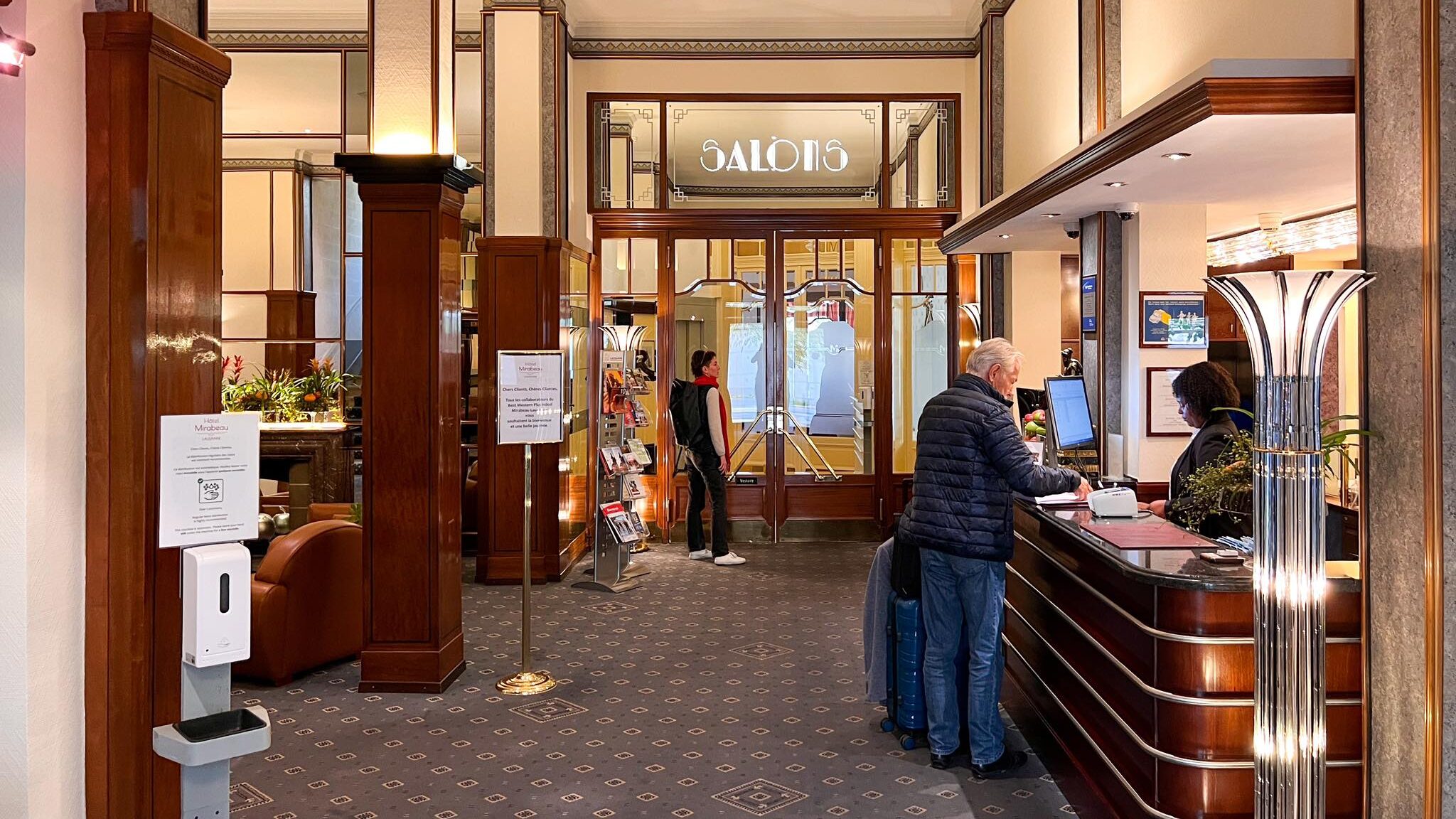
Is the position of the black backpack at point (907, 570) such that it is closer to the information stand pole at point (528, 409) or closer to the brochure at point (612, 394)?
the information stand pole at point (528, 409)

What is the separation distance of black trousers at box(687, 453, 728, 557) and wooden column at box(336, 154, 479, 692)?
382 centimetres

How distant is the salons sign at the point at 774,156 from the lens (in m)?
10.3

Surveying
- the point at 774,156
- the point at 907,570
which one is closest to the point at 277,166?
the point at 774,156

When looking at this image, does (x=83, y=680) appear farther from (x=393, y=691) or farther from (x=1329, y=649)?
(x=1329, y=649)

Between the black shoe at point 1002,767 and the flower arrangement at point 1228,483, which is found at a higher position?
the flower arrangement at point 1228,483

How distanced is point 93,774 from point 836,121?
8677 millimetres

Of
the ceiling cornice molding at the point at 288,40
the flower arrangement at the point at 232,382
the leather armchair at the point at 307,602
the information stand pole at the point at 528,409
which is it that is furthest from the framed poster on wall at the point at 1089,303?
the flower arrangement at the point at 232,382

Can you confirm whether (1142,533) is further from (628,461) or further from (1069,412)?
(628,461)

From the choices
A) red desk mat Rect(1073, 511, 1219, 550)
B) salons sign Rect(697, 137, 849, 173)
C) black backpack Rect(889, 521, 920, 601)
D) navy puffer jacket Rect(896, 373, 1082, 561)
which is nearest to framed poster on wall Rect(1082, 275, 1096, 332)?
red desk mat Rect(1073, 511, 1219, 550)

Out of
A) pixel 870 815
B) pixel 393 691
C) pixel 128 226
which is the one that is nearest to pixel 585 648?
pixel 393 691

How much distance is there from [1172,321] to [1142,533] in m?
2.51

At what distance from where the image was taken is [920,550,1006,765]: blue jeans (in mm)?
4410

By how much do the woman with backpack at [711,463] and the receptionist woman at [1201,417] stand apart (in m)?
4.63

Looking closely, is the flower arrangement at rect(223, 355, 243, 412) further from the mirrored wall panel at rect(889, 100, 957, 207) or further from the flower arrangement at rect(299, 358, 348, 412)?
the mirrored wall panel at rect(889, 100, 957, 207)
